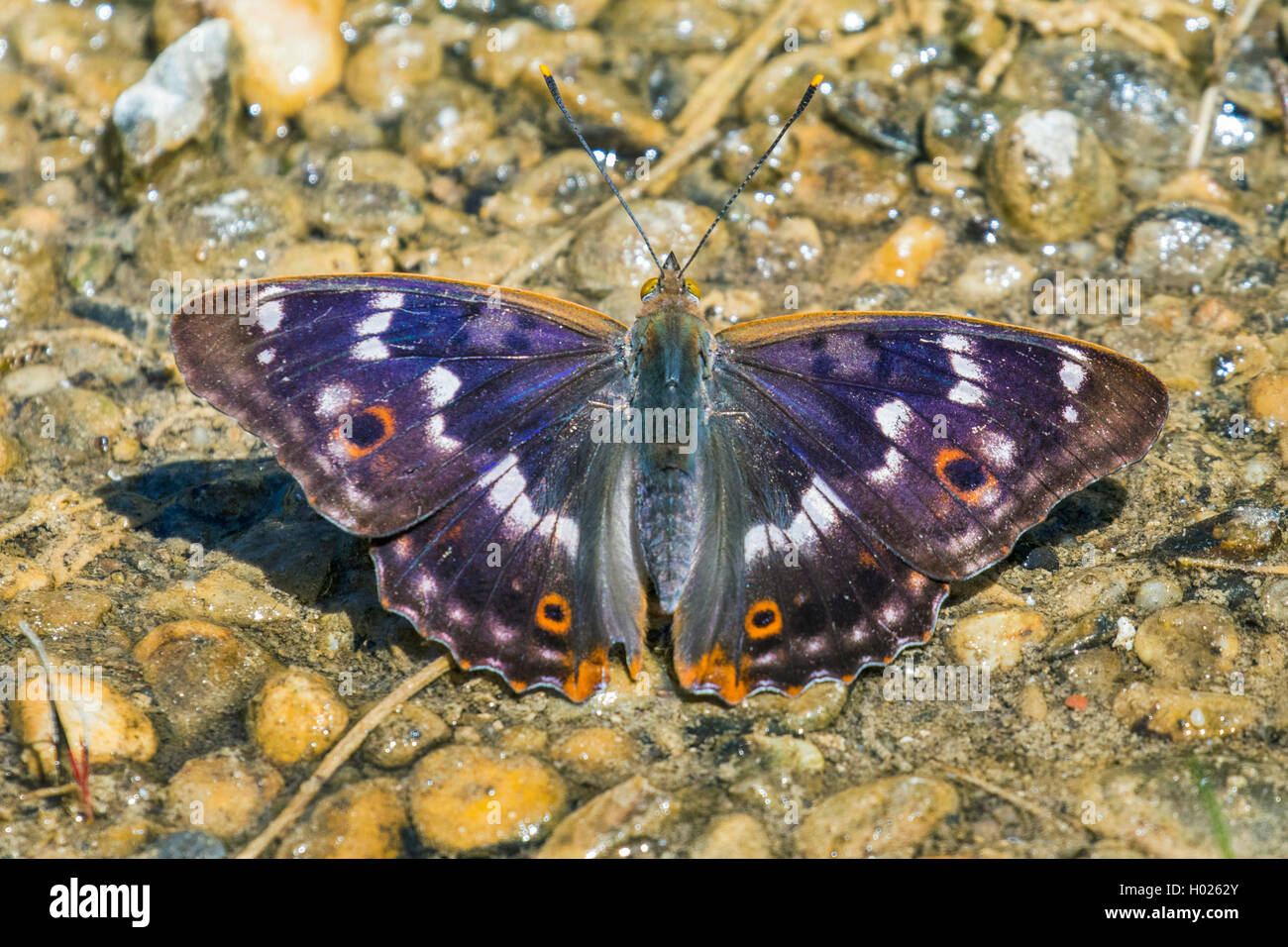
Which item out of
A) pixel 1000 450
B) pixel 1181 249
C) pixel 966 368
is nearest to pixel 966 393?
pixel 966 368

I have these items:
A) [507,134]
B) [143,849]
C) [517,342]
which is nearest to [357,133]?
[507,134]

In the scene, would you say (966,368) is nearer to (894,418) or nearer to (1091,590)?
(894,418)

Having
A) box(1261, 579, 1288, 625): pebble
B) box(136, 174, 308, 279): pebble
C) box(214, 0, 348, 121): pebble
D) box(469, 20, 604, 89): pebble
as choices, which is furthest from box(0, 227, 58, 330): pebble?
box(1261, 579, 1288, 625): pebble

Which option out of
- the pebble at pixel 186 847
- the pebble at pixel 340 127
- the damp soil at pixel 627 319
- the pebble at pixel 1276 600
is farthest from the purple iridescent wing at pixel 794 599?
the pebble at pixel 340 127

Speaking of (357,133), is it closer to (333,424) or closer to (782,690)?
(333,424)

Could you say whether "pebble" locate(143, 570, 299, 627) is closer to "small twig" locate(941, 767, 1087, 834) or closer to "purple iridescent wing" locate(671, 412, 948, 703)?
"purple iridescent wing" locate(671, 412, 948, 703)
